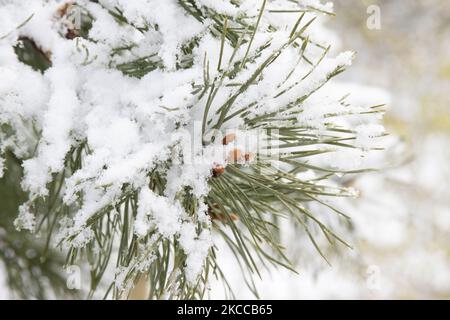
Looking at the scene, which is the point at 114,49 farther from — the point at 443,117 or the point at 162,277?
the point at 443,117

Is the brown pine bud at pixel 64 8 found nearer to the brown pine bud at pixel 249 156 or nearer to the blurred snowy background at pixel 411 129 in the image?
the brown pine bud at pixel 249 156

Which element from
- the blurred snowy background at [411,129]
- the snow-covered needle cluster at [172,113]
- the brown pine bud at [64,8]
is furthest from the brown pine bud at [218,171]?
the blurred snowy background at [411,129]

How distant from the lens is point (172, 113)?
379 millimetres

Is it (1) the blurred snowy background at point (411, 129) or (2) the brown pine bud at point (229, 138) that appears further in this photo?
(1) the blurred snowy background at point (411, 129)

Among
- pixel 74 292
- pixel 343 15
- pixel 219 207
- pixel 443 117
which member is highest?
pixel 343 15

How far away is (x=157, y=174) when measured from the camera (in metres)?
0.42

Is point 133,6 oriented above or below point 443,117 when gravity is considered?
below

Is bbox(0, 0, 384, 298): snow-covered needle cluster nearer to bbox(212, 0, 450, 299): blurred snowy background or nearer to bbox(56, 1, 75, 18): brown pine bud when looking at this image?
→ bbox(56, 1, 75, 18): brown pine bud

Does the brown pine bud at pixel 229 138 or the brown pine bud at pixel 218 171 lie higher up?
the brown pine bud at pixel 229 138

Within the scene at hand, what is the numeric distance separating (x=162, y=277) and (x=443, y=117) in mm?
2758

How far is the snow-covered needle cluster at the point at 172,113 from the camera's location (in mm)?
382

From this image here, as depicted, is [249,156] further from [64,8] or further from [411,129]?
[411,129]

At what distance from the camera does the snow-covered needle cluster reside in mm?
382
